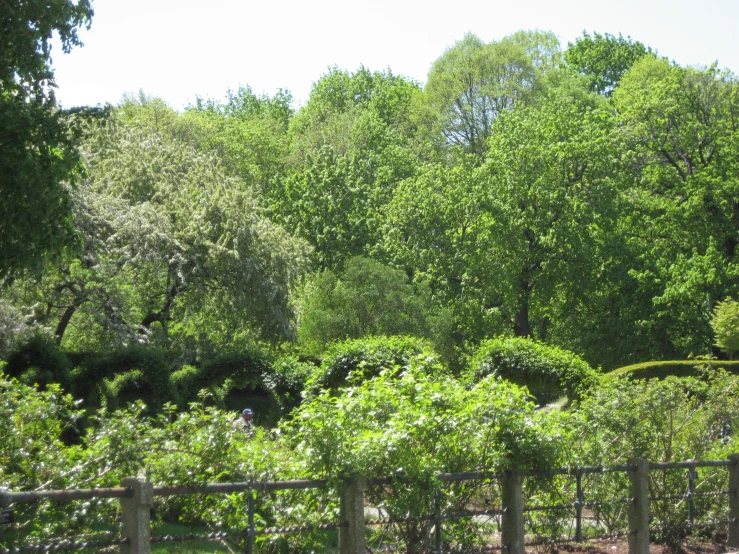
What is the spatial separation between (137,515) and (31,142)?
10312 millimetres

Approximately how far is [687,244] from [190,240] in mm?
19393

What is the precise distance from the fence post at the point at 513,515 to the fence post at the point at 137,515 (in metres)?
3.34

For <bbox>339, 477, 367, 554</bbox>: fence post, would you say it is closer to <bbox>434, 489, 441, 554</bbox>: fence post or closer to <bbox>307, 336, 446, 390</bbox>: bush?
<bbox>434, 489, 441, 554</bbox>: fence post

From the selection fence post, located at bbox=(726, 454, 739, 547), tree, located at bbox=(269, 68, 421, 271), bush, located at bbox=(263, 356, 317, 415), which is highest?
tree, located at bbox=(269, 68, 421, 271)

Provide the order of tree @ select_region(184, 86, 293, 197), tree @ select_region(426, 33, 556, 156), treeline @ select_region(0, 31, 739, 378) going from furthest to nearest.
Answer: tree @ select_region(426, 33, 556, 156)
tree @ select_region(184, 86, 293, 197)
treeline @ select_region(0, 31, 739, 378)

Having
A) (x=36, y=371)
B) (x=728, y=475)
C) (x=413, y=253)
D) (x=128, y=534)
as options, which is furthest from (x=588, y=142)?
(x=128, y=534)

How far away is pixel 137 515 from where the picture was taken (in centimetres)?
531

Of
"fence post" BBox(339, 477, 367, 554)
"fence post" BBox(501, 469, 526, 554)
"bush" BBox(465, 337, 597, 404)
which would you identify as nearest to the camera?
"fence post" BBox(339, 477, 367, 554)

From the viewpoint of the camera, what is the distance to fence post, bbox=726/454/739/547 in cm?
1035

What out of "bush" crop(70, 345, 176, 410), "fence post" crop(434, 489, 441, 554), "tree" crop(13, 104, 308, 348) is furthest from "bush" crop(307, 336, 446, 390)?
"fence post" crop(434, 489, 441, 554)

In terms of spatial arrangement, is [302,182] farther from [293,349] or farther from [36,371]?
[36,371]

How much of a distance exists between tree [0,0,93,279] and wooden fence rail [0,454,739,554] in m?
8.97

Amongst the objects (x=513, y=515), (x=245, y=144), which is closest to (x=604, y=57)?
(x=245, y=144)

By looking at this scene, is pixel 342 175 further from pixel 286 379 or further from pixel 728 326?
pixel 728 326
